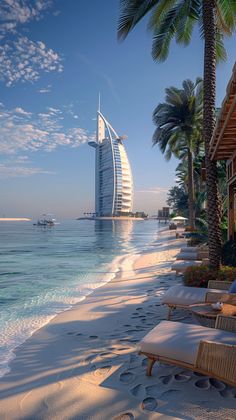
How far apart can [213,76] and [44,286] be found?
8.94 metres

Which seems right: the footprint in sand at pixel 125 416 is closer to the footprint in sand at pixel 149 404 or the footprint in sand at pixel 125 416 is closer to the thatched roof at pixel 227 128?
the footprint in sand at pixel 149 404

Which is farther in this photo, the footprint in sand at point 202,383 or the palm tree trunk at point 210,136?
the palm tree trunk at point 210,136

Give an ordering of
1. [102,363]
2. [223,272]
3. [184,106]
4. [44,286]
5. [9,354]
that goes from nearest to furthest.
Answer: [102,363]
[9,354]
[223,272]
[44,286]
[184,106]

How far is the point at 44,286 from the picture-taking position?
1195 cm

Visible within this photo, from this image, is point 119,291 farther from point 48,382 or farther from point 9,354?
point 48,382

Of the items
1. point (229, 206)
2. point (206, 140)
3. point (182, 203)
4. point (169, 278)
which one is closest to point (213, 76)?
point (206, 140)

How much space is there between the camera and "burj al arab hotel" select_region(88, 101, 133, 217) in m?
144

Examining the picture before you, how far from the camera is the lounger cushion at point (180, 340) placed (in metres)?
3.65

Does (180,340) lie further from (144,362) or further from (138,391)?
(144,362)

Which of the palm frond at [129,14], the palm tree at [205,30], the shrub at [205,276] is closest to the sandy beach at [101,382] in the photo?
the shrub at [205,276]

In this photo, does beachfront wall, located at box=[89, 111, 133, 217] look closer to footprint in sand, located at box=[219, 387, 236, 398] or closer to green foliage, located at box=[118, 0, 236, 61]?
green foliage, located at box=[118, 0, 236, 61]

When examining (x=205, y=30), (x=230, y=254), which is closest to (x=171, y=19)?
(x=205, y=30)

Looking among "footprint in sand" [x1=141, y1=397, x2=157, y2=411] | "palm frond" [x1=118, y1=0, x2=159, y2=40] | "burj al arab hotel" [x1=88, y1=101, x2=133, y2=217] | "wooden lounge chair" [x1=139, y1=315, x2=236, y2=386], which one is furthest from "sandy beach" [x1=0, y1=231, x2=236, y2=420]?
"burj al arab hotel" [x1=88, y1=101, x2=133, y2=217]

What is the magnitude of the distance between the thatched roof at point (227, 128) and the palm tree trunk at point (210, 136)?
506mm
